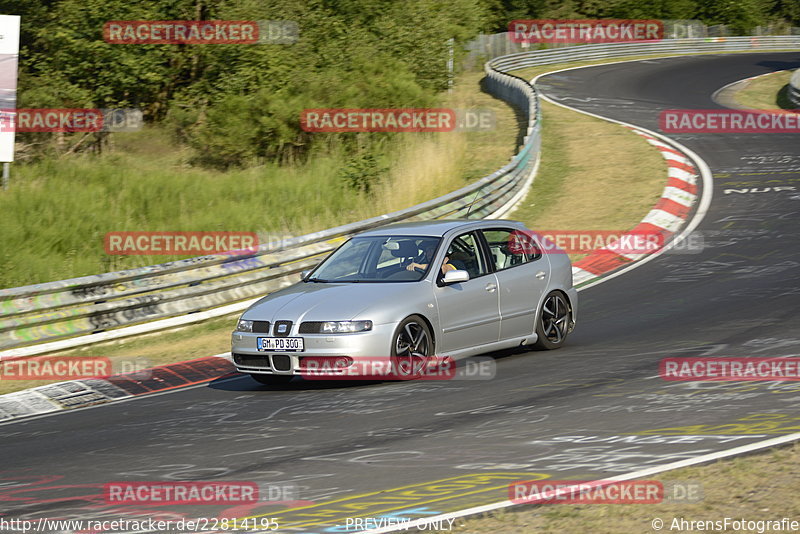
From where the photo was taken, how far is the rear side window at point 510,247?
1084 cm

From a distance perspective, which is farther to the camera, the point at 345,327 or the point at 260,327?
the point at 260,327

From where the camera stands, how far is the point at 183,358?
12148 mm

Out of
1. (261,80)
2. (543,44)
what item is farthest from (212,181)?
(543,44)

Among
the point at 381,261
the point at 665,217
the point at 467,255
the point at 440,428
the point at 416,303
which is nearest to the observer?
the point at 440,428

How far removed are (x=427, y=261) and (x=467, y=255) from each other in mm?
596

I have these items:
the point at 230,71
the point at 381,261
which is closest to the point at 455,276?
the point at 381,261

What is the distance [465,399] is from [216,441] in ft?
7.04

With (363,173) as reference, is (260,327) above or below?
below

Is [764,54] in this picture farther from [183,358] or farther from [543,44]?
[183,358]

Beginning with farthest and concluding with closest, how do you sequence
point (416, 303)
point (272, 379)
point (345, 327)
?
point (272, 379) < point (416, 303) < point (345, 327)

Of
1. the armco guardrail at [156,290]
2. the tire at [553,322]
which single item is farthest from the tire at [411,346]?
the armco guardrail at [156,290]

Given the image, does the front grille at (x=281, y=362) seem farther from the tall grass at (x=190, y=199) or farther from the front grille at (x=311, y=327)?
the tall grass at (x=190, y=199)

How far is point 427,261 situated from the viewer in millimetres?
10078

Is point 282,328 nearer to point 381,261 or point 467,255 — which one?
point 381,261
